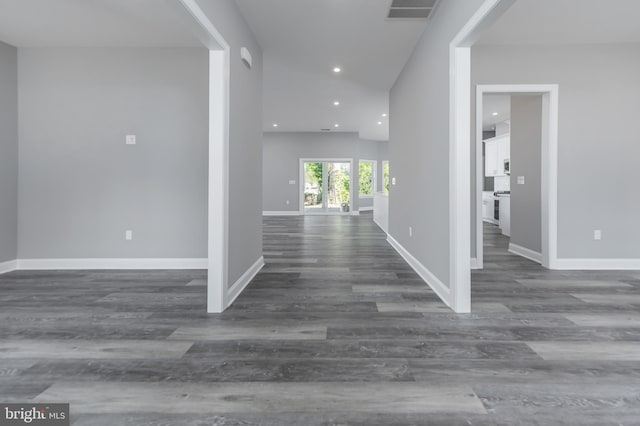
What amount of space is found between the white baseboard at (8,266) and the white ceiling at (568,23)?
6192 millimetres

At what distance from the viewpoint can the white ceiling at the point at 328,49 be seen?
10.7ft

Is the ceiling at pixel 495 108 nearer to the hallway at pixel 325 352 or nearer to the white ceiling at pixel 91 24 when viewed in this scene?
the hallway at pixel 325 352

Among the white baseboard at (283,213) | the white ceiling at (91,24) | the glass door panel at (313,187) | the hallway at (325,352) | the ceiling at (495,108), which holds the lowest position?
the hallway at (325,352)

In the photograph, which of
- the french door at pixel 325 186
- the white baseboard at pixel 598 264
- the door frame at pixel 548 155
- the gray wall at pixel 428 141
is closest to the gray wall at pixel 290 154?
the french door at pixel 325 186

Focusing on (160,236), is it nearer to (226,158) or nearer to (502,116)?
(226,158)

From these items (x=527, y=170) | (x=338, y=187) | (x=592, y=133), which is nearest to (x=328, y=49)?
(x=527, y=170)

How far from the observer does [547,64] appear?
4086 mm

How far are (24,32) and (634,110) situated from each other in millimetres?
7237

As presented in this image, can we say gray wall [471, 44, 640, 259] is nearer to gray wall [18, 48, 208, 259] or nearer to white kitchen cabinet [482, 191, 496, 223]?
gray wall [18, 48, 208, 259]

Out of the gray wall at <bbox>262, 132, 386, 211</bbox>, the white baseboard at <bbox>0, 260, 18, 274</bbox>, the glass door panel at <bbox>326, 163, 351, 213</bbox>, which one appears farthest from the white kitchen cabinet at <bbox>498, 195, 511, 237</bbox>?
the white baseboard at <bbox>0, 260, 18, 274</bbox>

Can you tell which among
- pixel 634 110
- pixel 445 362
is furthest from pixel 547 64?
pixel 445 362

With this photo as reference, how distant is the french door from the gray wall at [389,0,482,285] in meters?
6.59

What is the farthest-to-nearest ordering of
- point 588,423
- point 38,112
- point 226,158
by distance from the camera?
1. point 38,112
2. point 226,158
3. point 588,423

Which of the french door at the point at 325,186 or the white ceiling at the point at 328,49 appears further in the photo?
the french door at the point at 325,186
